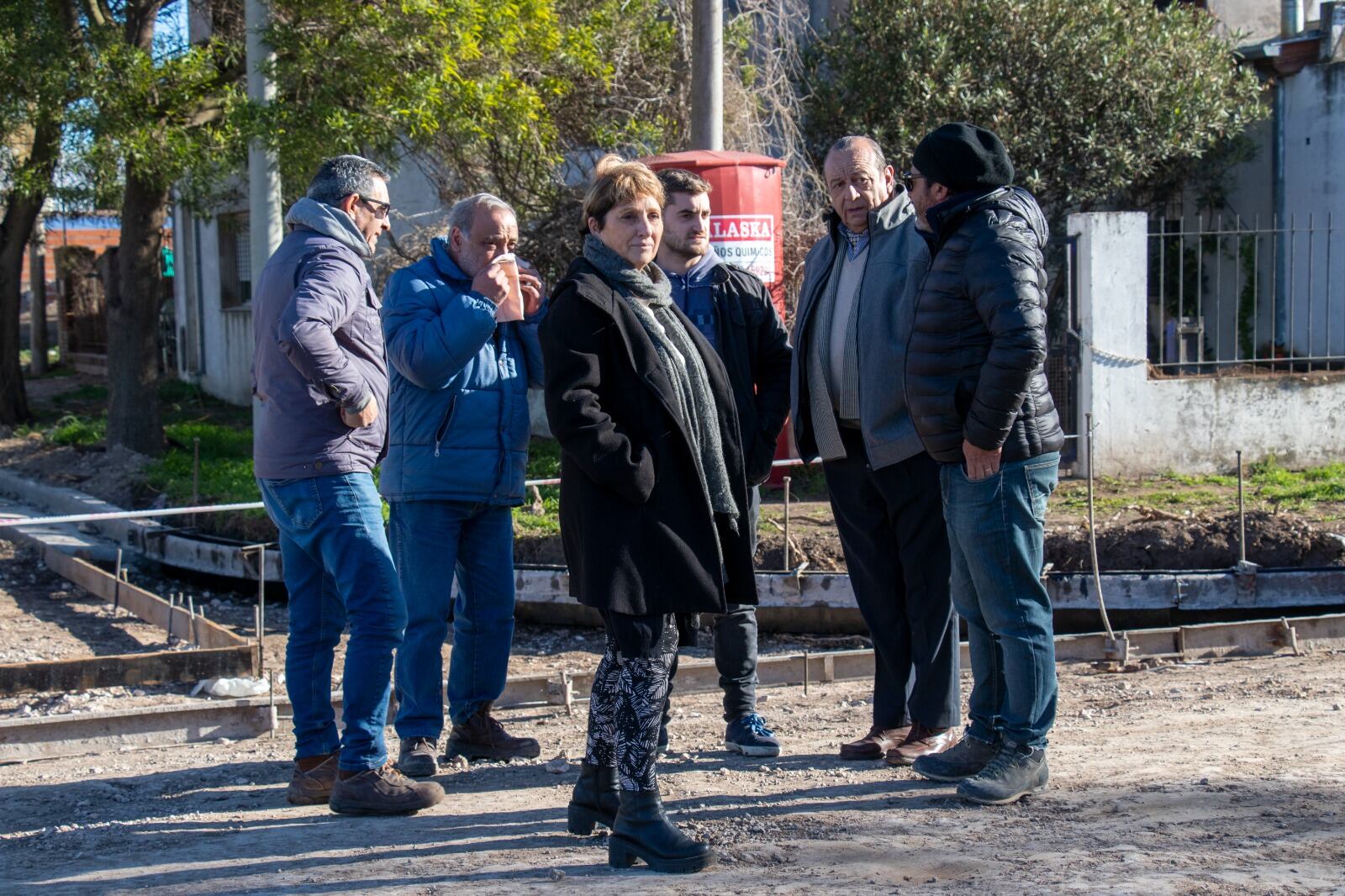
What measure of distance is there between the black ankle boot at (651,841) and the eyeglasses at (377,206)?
6.79 feet

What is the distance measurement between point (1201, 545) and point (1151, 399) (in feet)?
9.76

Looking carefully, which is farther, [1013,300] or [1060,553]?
[1060,553]

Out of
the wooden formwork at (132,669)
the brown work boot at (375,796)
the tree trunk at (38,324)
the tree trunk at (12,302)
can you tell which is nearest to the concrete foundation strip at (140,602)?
the wooden formwork at (132,669)

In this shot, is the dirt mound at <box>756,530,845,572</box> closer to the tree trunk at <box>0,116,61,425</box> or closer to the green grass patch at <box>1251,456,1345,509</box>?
the green grass patch at <box>1251,456,1345,509</box>

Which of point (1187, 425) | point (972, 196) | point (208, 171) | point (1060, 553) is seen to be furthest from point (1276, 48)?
point (972, 196)

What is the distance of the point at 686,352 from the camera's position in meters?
4.12

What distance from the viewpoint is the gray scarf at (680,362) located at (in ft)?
13.2

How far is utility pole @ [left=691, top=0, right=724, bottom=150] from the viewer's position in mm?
10469

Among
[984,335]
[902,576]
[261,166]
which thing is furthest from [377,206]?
[261,166]

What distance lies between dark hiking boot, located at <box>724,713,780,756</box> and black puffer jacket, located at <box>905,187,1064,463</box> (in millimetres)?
1322

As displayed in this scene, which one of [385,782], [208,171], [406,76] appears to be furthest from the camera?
[208,171]

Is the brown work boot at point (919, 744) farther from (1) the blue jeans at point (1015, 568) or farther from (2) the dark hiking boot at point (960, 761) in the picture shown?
(1) the blue jeans at point (1015, 568)

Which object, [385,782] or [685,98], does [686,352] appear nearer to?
[385,782]

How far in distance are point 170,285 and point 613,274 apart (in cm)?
2536
